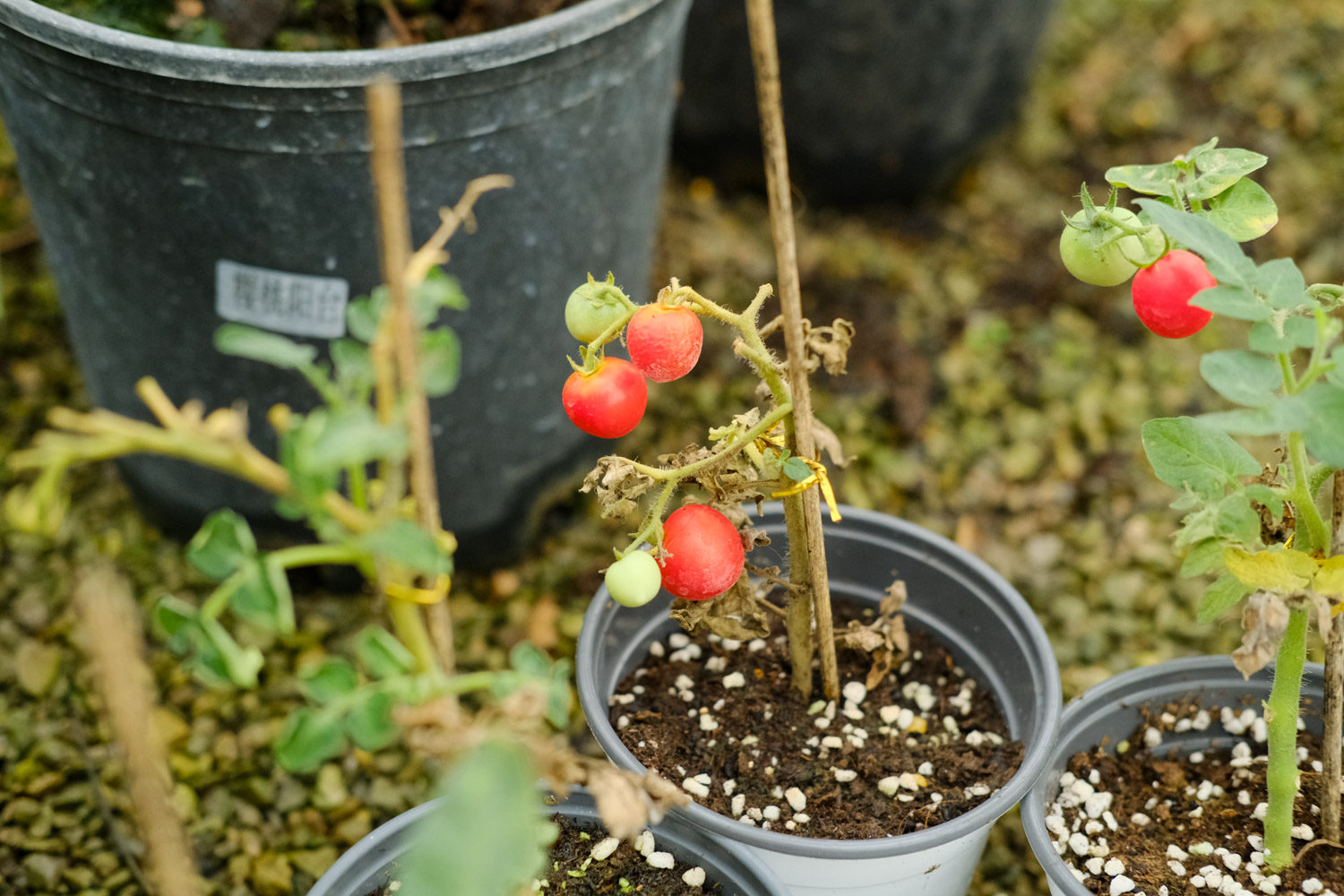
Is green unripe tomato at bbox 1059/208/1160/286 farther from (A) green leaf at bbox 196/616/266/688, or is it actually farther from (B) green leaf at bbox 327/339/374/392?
(A) green leaf at bbox 196/616/266/688

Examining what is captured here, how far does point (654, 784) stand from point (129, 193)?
106 cm

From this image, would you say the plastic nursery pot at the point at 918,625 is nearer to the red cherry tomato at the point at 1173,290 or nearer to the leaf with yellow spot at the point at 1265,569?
the leaf with yellow spot at the point at 1265,569

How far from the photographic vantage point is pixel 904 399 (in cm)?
238

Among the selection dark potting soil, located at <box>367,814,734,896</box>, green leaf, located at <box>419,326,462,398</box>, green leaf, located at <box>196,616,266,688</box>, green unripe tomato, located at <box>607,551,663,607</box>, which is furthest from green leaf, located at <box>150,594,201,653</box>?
dark potting soil, located at <box>367,814,734,896</box>

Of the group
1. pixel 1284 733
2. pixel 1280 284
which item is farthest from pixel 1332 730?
pixel 1280 284

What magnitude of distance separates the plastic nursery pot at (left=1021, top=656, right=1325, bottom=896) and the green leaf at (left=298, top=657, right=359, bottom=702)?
2.98ft

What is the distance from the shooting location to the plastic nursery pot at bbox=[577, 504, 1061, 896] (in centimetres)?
118

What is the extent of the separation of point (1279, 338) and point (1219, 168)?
21 centimetres

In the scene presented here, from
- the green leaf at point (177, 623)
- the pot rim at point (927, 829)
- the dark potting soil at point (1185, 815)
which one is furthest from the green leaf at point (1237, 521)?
the green leaf at point (177, 623)

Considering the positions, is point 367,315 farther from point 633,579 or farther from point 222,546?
point 633,579

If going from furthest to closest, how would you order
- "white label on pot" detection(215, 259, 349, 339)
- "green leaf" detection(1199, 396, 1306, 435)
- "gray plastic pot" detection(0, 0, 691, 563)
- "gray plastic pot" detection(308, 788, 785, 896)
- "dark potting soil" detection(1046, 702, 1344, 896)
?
"white label on pot" detection(215, 259, 349, 339) < "gray plastic pot" detection(0, 0, 691, 563) < "dark potting soil" detection(1046, 702, 1344, 896) < "gray plastic pot" detection(308, 788, 785, 896) < "green leaf" detection(1199, 396, 1306, 435)

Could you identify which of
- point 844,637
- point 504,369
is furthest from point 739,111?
point 844,637

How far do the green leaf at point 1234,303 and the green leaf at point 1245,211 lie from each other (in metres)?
0.17

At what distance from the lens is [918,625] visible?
1553 millimetres
